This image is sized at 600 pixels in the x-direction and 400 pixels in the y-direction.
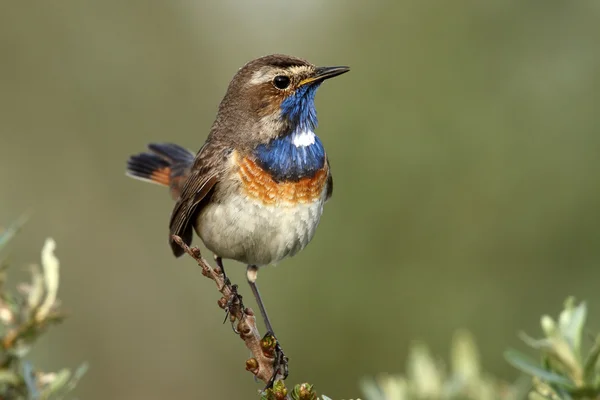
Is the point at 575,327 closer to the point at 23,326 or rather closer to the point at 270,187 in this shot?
the point at 23,326

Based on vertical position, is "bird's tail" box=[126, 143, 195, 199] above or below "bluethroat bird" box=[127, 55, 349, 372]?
above

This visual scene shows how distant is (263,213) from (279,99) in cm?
66

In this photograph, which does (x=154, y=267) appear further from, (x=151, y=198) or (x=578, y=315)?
(x=578, y=315)

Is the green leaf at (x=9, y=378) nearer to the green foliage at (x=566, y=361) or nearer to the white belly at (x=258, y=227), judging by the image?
the green foliage at (x=566, y=361)

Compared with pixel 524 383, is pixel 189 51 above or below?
above

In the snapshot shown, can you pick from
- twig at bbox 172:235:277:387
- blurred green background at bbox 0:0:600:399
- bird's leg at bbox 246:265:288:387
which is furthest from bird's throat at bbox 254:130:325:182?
blurred green background at bbox 0:0:600:399

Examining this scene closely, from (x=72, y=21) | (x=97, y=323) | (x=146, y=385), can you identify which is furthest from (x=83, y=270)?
(x=72, y=21)

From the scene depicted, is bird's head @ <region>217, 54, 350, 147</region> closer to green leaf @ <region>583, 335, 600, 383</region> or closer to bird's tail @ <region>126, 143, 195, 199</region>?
bird's tail @ <region>126, 143, 195, 199</region>

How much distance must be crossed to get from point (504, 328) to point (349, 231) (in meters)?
1.47

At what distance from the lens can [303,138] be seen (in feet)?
15.3

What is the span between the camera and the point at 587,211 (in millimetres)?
6988

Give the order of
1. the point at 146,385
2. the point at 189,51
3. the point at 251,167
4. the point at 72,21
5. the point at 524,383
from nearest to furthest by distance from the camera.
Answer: the point at 524,383 < the point at 251,167 < the point at 146,385 < the point at 72,21 < the point at 189,51

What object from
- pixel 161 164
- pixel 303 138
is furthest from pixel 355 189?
pixel 303 138

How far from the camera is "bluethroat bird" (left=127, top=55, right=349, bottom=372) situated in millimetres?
4426
